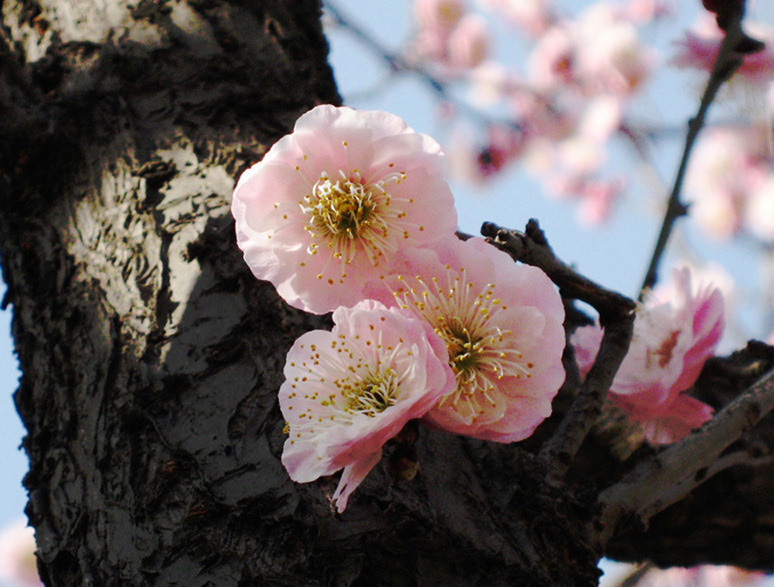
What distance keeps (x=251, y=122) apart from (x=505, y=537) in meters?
0.61

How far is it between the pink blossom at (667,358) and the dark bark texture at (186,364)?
0.12m

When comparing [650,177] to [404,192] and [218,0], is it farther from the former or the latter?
[404,192]

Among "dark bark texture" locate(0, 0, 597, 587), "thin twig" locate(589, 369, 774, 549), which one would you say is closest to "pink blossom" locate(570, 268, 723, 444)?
"thin twig" locate(589, 369, 774, 549)

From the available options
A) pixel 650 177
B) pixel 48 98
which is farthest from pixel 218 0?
pixel 650 177

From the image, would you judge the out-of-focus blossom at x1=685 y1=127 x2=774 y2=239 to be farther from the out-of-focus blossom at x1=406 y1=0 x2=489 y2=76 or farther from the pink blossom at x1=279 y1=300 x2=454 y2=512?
the pink blossom at x1=279 y1=300 x2=454 y2=512

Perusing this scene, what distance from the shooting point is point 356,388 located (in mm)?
592

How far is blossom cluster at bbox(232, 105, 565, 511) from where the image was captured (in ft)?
1.84

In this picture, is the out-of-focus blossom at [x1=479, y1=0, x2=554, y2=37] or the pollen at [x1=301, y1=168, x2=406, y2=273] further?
the out-of-focus blossom at [x1=479, y1=0, x2=554, y2=37]

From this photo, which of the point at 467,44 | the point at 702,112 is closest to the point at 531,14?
the point at 467,44

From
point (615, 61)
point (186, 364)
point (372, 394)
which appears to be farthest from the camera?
point (615, 61)

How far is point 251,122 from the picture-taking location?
0.97m

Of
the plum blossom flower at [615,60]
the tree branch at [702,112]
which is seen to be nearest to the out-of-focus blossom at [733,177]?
the plum blossom flower at [615,60]

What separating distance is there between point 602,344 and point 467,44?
4.32 meters

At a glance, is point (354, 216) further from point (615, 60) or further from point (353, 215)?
point (615, 60)
